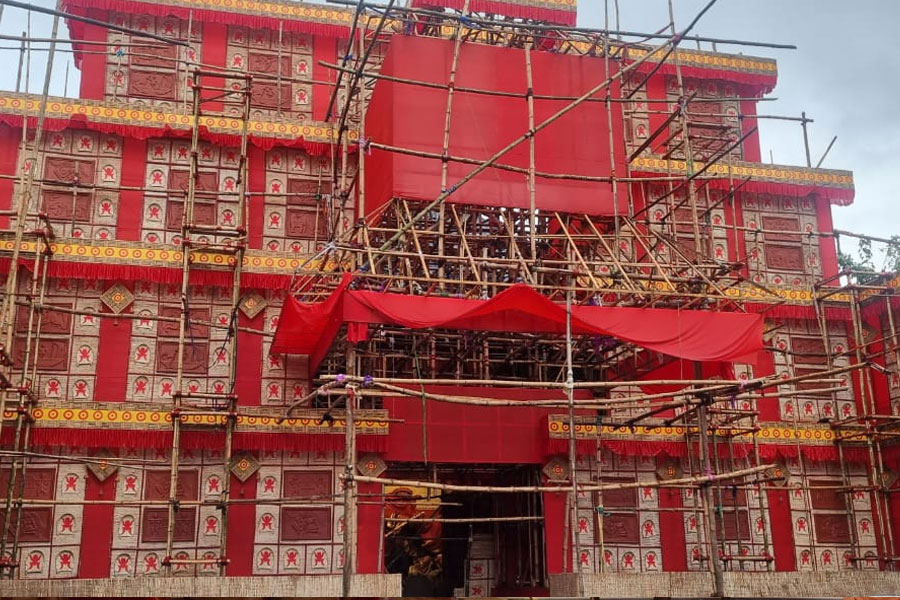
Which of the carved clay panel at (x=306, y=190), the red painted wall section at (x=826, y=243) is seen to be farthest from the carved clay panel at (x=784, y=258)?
the carved clay panel at (x=306, y=190)

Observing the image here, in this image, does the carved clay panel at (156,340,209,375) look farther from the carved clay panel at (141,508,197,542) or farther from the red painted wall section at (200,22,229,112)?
the red painted wall section at (200,22,229,112)

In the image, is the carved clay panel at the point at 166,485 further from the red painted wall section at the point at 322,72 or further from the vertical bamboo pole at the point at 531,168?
the red painted wall section at the point at 322,72

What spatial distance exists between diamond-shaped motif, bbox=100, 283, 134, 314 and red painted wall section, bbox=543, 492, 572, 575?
28.4 feet

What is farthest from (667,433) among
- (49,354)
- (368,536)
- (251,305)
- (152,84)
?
(152,84)

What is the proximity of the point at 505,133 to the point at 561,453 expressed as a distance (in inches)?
240

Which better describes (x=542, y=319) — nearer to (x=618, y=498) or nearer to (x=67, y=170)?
(x=618, y=498)

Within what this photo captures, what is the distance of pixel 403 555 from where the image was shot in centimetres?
2216

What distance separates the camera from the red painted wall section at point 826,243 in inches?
867

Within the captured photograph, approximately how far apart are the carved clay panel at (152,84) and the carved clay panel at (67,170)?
1.93 meters

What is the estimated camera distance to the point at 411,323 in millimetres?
14031

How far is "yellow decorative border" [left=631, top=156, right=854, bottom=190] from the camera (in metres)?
21.3

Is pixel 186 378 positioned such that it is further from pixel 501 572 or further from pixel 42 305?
pixel 501 572

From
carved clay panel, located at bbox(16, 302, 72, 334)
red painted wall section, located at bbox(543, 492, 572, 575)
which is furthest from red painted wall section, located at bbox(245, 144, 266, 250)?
red painted wall section, located at bbox(543, 492, 572, 575)

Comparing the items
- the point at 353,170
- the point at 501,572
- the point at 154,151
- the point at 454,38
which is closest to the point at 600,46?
the point at 454,38
